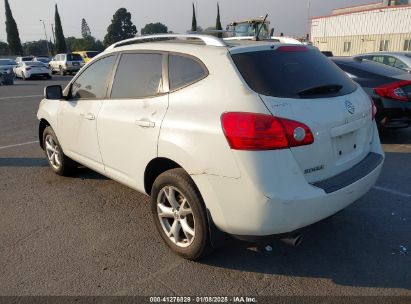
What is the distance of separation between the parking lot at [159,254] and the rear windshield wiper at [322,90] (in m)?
1.36

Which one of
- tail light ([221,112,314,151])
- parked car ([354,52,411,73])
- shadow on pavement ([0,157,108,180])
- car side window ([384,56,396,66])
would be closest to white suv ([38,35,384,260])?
tail light ([221,112,314,151])

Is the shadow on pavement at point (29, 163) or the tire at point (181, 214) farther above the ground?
the tire at point (181, 214)

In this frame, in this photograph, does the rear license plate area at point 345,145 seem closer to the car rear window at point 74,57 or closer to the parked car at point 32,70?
the parked car at point 32,70

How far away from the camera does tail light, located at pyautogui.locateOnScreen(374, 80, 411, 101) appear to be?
19.8ft

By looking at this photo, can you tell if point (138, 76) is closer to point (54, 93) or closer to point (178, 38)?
point (178, 38)

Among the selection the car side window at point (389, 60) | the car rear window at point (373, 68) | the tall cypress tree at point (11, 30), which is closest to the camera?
the car rear window at point (373, 68)

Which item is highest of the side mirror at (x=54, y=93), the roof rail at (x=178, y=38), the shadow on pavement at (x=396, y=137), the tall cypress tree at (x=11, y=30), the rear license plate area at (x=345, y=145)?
the tall cypress tree at (x=11, y=30)

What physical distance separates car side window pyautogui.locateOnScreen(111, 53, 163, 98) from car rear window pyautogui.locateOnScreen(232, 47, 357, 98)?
82 centimetres

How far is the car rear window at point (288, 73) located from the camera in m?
2.64

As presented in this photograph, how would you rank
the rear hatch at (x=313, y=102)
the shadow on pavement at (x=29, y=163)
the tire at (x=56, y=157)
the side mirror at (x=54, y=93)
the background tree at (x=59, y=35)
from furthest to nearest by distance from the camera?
the background tree at (x=59, y=35)
the shadow on pavement at (x=29, y=163)
the tire at (x=56, y=157)
the side mirror at (x=54, y=93)
the rear hatch at (x=313, y=102)

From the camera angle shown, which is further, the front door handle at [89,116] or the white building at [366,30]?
the white building at [366,30]

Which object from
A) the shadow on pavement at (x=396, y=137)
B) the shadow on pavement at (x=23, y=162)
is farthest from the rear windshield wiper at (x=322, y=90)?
the shadow on pavement at (x=23, y=162)

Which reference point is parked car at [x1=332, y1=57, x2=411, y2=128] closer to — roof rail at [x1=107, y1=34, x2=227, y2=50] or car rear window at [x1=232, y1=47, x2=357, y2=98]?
car rear window at [x1=232, y1=47, x2=357, y2=98]

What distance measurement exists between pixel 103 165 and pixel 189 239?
1.44m
